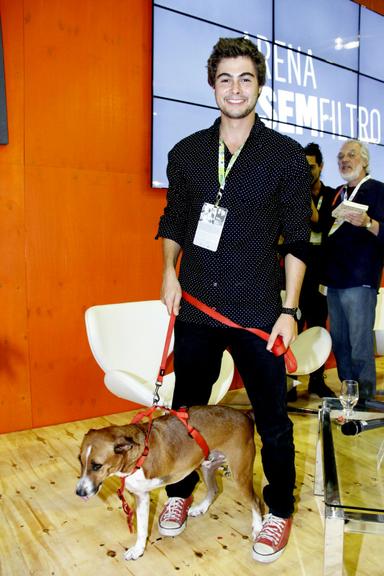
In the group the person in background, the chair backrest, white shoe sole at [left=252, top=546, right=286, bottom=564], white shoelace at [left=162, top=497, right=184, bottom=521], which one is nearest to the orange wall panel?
the chair backrest

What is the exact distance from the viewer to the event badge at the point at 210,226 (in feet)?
5.73

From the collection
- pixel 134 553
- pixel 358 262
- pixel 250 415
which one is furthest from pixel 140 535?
pixel 358 262

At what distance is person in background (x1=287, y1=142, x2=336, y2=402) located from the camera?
11.2 ft

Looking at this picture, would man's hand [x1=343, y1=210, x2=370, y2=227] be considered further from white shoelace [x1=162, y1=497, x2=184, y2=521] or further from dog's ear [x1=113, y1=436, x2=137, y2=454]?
dog's ear [x1=113, y1=436, x2=137, y2=454]

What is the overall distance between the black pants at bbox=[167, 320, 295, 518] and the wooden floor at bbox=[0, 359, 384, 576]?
22cm

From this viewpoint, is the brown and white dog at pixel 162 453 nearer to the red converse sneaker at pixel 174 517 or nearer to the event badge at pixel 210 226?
the red converse sneaker at pixel 174 517

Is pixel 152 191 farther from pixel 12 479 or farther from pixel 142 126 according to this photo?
pixel 12 479

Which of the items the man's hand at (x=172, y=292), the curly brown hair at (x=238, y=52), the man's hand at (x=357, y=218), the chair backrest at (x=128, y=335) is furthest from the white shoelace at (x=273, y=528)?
the man's hand at (x=357, y=218)

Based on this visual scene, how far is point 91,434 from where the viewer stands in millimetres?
1621

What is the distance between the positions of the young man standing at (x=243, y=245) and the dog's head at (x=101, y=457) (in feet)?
1.29

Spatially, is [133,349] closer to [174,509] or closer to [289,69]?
[174,509]

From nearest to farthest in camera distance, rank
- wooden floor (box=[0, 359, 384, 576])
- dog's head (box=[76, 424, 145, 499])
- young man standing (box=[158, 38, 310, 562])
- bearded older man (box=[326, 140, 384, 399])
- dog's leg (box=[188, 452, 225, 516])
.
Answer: dog's head (box=[76, 424, 145, 499]) → young man standing (box=[158, 38, 310, 562]) → wooden floor (box=[0, 359, 384, 576]) → dog's leg (box=[188, 452, 225, 516]) → bearded older man (box=[326, 140, 384, 399])

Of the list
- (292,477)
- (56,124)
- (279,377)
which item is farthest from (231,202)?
(56,124)

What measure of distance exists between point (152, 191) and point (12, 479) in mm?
1879
